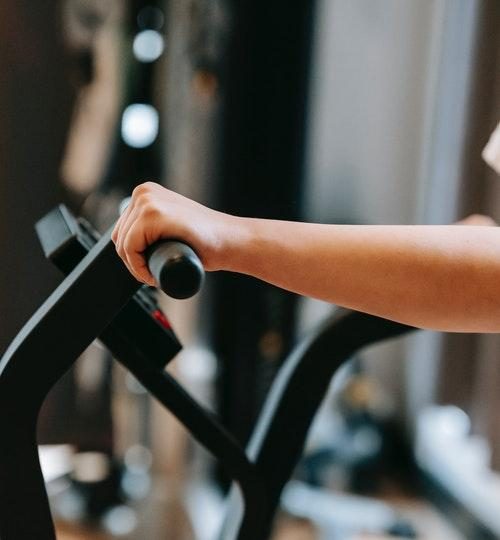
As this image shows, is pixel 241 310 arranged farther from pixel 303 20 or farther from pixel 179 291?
pixel 179 291

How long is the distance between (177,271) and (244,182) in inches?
57.5

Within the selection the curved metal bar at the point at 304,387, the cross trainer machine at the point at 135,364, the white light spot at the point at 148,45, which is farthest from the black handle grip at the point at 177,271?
the white light spot at the point at 148,45

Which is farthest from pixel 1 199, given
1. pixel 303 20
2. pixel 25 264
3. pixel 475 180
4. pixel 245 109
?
pixel 475 180

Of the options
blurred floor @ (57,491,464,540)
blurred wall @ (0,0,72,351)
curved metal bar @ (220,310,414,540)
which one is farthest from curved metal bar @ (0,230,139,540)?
blurred floor @ (57,491,464,540)

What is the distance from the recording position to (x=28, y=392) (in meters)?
0.79

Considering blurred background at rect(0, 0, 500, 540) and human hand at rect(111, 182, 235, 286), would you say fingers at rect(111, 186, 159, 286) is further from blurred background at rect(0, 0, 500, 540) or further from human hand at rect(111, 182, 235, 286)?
blurred background at rect(0, 0, 500, 540)

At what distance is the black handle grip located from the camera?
635 millimetres

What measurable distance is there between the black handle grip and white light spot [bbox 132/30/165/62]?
1.46 metres

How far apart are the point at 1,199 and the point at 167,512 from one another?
38.8 inches

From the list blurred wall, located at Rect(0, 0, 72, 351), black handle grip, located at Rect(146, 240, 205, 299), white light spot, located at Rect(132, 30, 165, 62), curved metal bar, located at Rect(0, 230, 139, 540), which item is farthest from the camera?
white light spot, located at Rect(132, 30, 165, 62)

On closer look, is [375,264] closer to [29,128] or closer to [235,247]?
[235,247]

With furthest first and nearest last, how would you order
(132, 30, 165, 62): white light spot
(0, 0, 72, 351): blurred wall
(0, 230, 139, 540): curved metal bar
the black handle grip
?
1. (132, 30, 165, 62): white light spot
2. (0, 0, 72, 351): blurred wall
3. (0, 230, 139, 540): curved metal bar
4. the black handle grip

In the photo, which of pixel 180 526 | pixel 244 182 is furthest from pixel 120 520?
pixel 244 182

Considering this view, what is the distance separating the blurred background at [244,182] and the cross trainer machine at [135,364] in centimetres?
79
